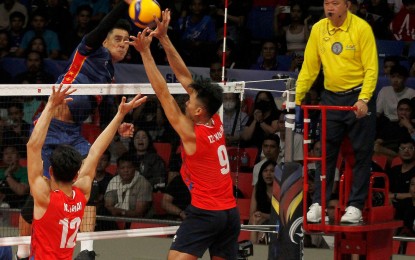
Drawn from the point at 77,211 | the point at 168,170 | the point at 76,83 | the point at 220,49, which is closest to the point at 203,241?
the point at 77,211

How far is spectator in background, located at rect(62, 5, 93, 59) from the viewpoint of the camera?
1864 cm

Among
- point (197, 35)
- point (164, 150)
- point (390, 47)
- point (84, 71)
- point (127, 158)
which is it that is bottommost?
point (127, 158)

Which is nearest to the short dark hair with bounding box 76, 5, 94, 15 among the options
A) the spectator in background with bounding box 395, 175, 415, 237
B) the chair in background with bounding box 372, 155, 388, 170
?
the chair in background with bounding box 372, 155, 388, 170

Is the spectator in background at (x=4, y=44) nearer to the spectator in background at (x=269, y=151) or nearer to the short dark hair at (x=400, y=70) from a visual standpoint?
the spectator in background at (x=269, y=151)

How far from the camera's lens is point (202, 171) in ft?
32.2

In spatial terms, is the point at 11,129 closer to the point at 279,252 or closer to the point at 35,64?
the point at 35,64

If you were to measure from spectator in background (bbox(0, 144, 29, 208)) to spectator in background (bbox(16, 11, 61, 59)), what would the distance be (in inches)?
131

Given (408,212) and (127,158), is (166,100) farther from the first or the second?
(408,212)

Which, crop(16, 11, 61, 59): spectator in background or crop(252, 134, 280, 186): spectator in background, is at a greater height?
crop(16, 11, 61, 59): spectator in background

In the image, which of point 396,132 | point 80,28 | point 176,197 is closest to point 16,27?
point 80,28

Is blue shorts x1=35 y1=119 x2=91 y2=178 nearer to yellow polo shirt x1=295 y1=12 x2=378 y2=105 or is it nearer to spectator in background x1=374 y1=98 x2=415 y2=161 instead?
yellow polo shirt x1=295 y1=12 x2=378 y2=105

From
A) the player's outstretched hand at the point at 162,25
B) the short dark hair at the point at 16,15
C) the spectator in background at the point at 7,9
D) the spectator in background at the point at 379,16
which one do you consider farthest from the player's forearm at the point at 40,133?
the spectator in background at the point at 7,9

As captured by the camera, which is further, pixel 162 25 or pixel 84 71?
pixel 84 71

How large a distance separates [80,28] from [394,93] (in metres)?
6.04
